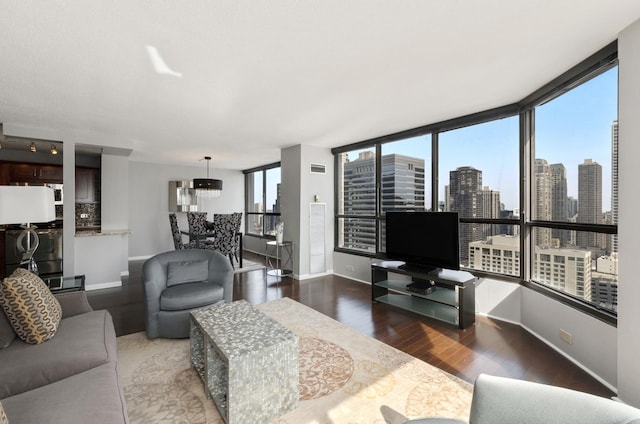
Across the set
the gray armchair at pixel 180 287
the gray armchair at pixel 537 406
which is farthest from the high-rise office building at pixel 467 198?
the gray armchair at pixel 180 287

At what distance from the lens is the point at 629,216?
1923 mm

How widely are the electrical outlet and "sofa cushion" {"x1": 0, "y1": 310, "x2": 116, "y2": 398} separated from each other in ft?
11.9

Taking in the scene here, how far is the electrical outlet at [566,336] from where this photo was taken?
2.58m

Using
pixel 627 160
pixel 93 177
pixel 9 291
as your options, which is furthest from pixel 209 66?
pixel 93 177

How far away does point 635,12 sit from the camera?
182 centimetres

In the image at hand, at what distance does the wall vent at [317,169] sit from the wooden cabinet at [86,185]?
4779 mm

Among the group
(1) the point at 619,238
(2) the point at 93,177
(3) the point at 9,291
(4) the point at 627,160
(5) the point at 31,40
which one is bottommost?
(3) the point at 9,291

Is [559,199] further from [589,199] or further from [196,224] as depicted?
[196,224]

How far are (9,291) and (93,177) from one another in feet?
17.8

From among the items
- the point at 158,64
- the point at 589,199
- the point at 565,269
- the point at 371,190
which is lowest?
the point at 565,269

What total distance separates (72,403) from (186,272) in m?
2.05

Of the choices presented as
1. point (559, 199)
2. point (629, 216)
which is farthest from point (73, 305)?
point (559, 199)

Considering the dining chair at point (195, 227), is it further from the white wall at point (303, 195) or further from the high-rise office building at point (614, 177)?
the high-rise office building at point (614, 177)

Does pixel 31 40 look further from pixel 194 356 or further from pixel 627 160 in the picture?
pixel 627 160
